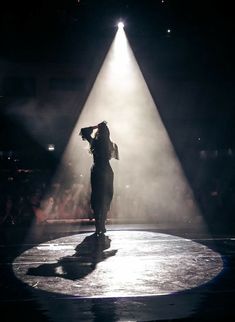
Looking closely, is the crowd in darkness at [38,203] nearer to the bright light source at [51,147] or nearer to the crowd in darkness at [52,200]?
the crowd in darkness at [52,200]

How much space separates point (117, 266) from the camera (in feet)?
14.8

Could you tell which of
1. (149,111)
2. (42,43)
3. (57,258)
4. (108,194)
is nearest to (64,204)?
(108,194)

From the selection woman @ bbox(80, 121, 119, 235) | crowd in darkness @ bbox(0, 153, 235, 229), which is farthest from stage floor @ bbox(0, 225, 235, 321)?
crowd in darkness @ bbox(0, 153, 235, 229)

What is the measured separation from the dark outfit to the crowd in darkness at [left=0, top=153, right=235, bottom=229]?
105 inches

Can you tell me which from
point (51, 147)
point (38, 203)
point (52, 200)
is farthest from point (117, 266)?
point (51, 147)

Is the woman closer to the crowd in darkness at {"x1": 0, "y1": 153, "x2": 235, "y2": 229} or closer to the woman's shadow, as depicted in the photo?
the woman's shadow

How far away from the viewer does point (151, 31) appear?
2047 centimetres

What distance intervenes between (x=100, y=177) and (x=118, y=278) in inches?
93.7

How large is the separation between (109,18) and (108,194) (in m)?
15.8

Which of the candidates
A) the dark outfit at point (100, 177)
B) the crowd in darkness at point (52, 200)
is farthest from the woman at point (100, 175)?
the crowd in darkness at point (52, 200)

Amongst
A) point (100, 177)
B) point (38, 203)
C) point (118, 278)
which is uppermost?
point (100, 177)

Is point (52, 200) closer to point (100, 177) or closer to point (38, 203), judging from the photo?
point (38, 203)

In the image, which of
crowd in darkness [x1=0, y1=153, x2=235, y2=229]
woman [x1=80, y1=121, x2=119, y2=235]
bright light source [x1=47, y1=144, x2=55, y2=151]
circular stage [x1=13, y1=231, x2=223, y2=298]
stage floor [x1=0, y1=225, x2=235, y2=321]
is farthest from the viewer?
bright light source [x1=47, y1=144, x2=55, y2=151]

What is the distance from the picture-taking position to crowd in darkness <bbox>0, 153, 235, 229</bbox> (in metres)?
8.81
